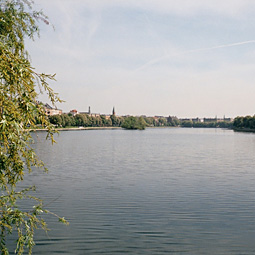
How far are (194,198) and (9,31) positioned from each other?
17.0m

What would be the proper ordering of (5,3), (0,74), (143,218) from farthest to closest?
(143,218) < (5,3) < (0,74)

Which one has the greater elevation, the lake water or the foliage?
the foliage

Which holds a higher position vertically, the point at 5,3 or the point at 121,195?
the point at 5,3

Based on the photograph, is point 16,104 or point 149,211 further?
point 149,211

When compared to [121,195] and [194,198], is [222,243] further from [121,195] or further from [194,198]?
[121,195]

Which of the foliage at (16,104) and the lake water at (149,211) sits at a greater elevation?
the foliage at (16,104)

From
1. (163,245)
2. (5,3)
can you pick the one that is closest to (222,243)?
(163,245)

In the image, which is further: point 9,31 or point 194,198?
point 194,198

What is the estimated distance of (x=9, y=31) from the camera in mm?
8828

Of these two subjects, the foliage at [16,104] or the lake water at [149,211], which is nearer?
the foliage at [16,104]

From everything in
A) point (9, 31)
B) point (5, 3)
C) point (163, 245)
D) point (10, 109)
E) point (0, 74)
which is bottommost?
point (163, 245)

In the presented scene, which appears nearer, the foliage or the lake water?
the foliage

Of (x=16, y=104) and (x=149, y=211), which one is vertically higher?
(x=16, y=104)

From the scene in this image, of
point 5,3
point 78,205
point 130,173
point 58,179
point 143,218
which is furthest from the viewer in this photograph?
point 130,173
